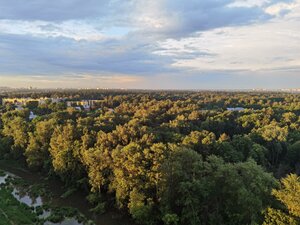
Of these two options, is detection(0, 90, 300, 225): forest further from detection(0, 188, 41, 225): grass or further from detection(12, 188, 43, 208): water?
detection(0, 188, 41, 225): grass

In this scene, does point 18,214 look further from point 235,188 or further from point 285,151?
point 285,151

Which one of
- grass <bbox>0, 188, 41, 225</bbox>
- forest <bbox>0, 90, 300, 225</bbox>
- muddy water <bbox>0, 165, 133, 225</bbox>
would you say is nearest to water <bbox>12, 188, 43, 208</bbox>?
muddy water <bbox>0, 165, 133, 225</bbox>

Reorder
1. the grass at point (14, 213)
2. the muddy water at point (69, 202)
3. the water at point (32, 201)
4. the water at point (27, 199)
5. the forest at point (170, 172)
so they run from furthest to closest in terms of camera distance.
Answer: the water at point (27, 199)
the muddy water at point (69, 202)
the water at point (32, 201)
the grass at point (14, 213)
the forest at point (170, 172)

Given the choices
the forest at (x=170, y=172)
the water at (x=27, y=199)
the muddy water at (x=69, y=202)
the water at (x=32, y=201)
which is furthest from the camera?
the water at (x=27, y=199)

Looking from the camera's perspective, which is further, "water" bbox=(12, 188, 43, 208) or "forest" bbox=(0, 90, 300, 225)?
"water" bbox=(12, 188, 43, 208)

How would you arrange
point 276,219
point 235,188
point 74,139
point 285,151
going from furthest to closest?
point 285,151
point 74,139
point 235,188
point 276,219

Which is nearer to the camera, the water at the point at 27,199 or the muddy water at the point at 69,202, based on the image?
the muddy water at the point at 69,202

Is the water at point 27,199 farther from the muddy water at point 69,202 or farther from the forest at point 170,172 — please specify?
the forest at point 170,172

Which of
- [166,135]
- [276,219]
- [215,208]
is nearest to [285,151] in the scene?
[166,135]

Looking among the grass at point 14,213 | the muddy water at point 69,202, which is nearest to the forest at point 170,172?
the muddy water at point 69,202

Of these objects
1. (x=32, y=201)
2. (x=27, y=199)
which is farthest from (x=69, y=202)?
(x=27, y=199)

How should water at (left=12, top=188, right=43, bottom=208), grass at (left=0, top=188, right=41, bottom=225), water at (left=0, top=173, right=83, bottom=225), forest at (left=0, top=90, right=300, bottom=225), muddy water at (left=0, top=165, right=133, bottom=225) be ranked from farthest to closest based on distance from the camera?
water at (left=12, top=188, right=43, bottom=208) → muddy water at (left=0, top=165, right=133, bottom=225) → water at (left=0, top=173, right=83, bottom=225) → grass at (left=0, top=188, right=41, bottom=225) → forest at (left=0, top=90, right=300, bottom=225)
